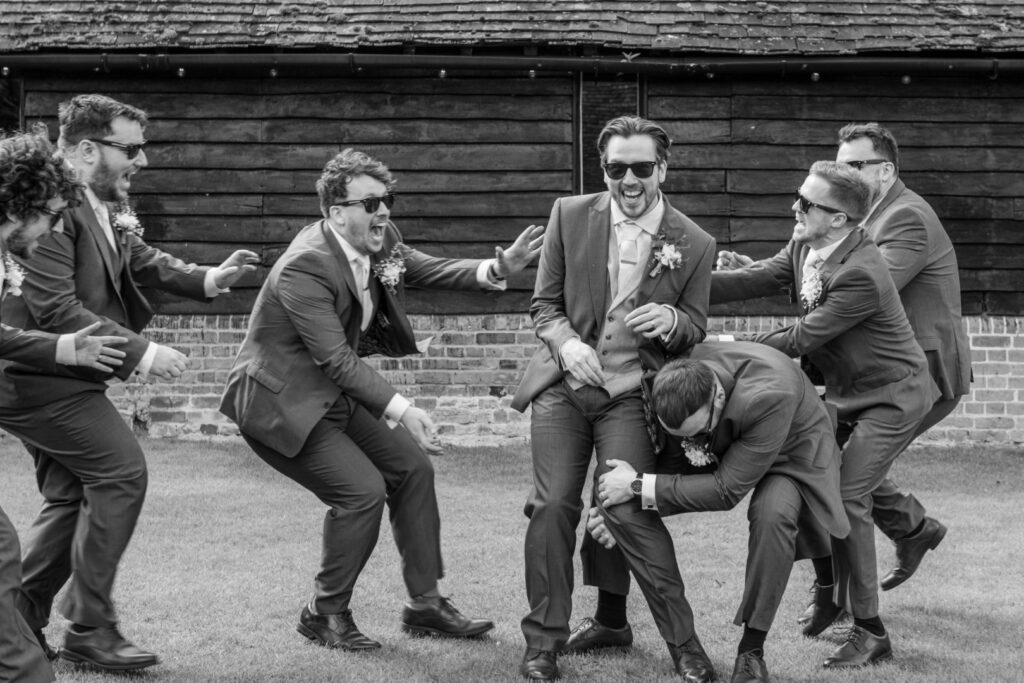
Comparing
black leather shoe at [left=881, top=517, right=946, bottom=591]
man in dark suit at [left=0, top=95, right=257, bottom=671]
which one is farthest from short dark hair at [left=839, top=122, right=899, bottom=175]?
man in dark suit at [left=0, top=95, right=257, bottom=671]

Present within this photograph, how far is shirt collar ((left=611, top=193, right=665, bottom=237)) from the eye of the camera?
5531 mm

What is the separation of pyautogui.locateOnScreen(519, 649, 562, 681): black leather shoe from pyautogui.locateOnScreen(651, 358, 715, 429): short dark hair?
1.13m

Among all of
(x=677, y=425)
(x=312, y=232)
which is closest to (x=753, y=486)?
(x=677, y=425)

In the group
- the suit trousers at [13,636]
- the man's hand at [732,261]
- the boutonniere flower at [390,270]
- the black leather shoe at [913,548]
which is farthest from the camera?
the man's hand at [732,261]

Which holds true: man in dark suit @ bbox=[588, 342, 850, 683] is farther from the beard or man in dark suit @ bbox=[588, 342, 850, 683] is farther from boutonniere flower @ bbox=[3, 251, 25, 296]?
the beard

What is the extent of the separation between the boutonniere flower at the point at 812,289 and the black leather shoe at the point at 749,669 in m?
1.63

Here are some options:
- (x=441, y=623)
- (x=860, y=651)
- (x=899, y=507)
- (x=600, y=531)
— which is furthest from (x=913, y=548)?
(x=441, y=623)

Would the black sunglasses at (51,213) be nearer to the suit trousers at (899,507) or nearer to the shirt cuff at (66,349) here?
the shirt cuff at (66,349)

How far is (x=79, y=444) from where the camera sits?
511 centimetres

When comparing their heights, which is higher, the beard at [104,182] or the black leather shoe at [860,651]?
the beard at [104,182]

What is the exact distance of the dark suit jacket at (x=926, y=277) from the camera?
6.17 metres

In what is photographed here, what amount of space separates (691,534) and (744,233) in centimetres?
485

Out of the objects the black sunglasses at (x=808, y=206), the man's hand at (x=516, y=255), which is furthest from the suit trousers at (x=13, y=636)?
the black sunglasses at (x=808, y=206)

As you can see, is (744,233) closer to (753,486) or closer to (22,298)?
(753,486)
